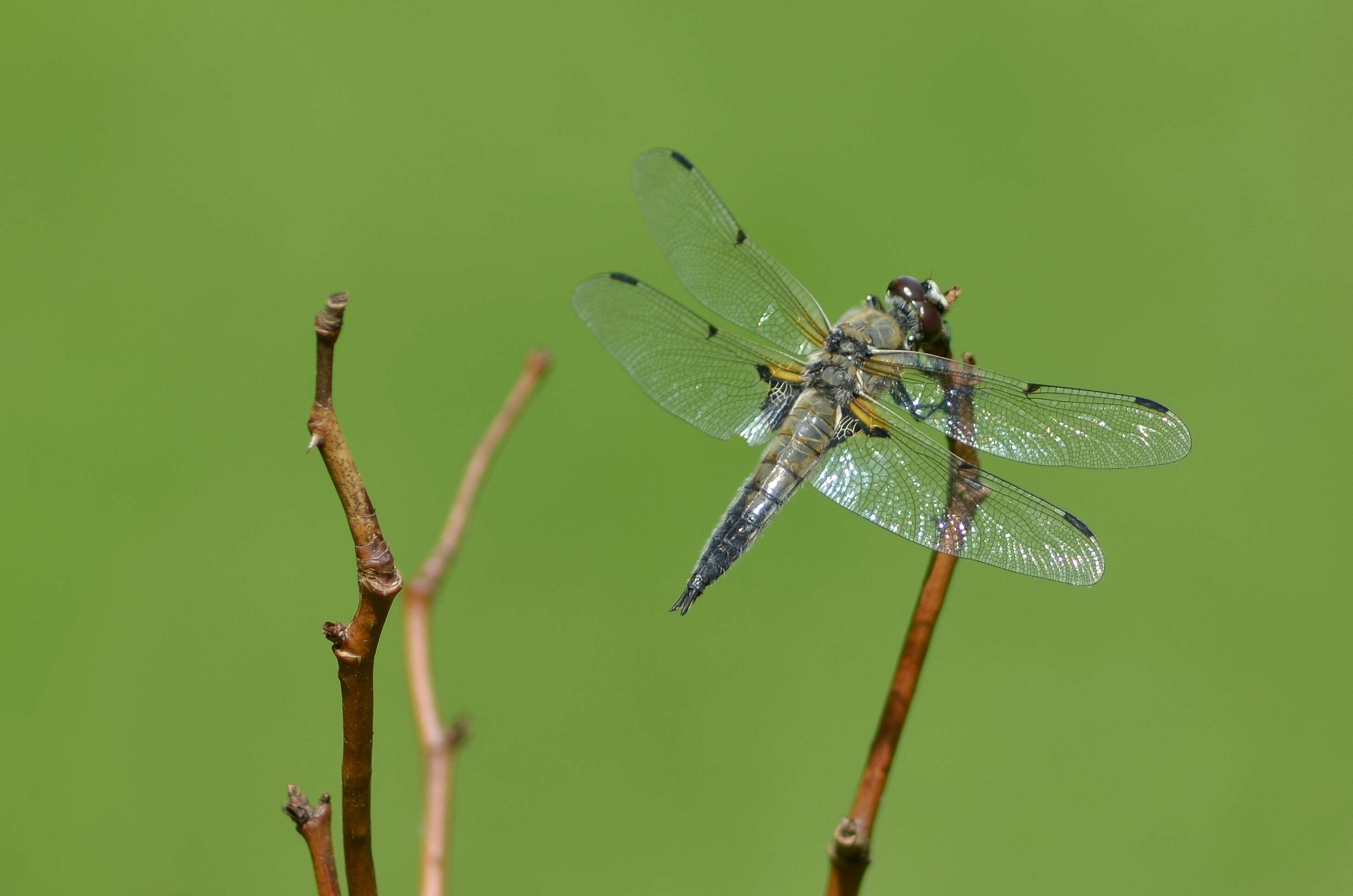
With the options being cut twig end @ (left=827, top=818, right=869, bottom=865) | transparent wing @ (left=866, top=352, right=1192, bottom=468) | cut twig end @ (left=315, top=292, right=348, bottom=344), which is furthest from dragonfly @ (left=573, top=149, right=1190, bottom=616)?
cut twig end @ (left=315, top=292, right=348, bottom=344)

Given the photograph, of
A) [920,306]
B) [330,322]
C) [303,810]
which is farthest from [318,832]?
[920,306]

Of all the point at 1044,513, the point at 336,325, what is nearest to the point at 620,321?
the point at 1044,513

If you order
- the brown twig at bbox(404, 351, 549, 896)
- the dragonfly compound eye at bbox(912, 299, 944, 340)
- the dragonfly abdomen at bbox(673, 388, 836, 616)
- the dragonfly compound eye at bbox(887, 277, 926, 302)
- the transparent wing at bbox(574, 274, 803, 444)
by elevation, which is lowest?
the brown twig at bbox(404, 351, 549, 896)

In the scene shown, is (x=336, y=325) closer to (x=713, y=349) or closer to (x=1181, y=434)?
(x=713, y=349)

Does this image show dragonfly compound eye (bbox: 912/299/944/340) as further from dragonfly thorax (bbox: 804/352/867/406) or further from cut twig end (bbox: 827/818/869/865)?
cut twig end (bbox: 827/818/869/865)

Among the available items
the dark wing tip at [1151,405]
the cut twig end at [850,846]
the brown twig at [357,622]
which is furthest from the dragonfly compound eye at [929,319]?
the brown twig at [357,622]

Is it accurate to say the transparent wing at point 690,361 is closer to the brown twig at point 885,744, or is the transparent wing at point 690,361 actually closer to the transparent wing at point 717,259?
the transparent wing at point 717,259
